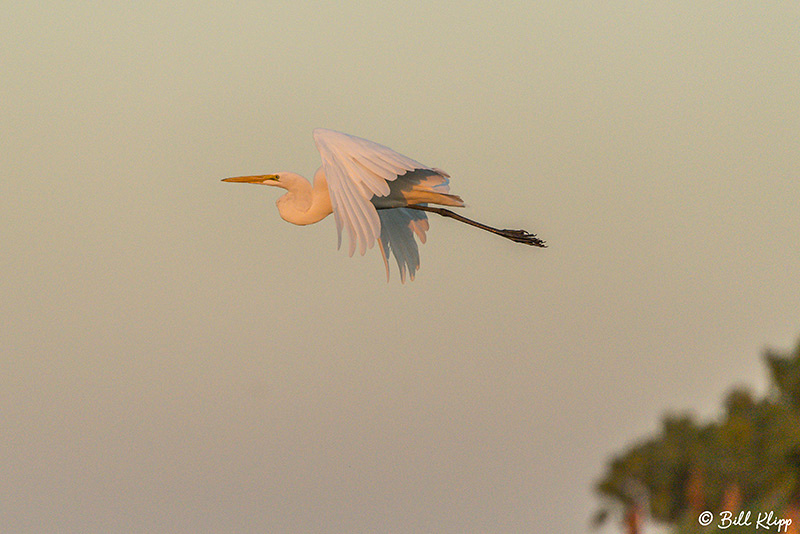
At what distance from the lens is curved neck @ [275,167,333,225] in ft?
36.6

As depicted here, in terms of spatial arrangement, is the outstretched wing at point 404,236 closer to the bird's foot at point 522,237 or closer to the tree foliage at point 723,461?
the bird's foot at point 522,237

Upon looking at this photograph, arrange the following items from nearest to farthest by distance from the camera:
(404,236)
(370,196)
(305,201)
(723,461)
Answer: (370,196) → (305,201) → (404,236) → (723,461)

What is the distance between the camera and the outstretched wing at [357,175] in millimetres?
9391

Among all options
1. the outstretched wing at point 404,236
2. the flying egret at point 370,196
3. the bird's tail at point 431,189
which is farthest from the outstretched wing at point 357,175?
the outstretched wing at point 404,236

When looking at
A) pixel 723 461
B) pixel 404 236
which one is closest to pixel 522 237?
pixel 404 236

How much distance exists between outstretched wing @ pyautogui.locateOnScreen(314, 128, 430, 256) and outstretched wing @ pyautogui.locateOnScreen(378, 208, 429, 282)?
91.8 inches

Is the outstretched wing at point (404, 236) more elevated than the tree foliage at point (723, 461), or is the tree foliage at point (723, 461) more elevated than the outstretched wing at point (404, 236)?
the outstretched wing at point (404, 236)

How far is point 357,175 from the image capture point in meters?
9.77

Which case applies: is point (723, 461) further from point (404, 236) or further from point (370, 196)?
point (370, 196)

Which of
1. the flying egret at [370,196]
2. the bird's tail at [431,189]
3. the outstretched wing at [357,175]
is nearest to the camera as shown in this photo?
the outstretched wing at [357,175]

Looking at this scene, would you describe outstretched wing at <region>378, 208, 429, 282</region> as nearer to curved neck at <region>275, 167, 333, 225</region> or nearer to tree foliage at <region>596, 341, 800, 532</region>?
curved neck at <region>275, 167, 333, 225</region>

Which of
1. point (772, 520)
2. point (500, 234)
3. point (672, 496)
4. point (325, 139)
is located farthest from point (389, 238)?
point (672, 496)

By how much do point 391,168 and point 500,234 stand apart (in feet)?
11.1

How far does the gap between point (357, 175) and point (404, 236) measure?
9.63 ft
